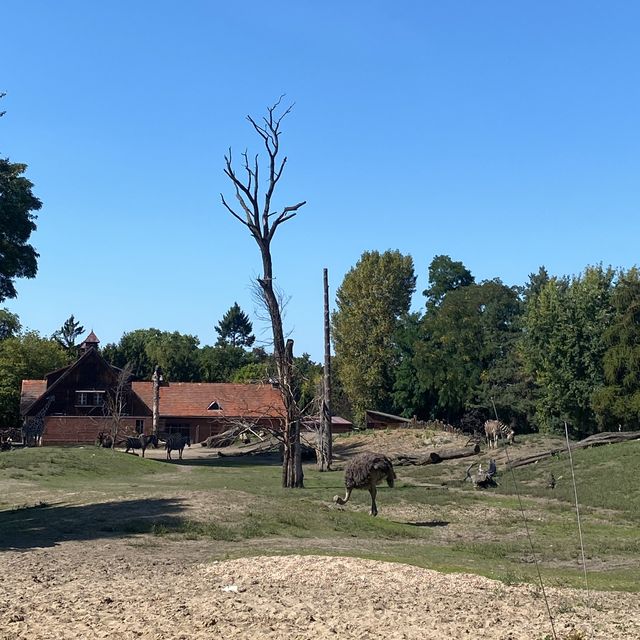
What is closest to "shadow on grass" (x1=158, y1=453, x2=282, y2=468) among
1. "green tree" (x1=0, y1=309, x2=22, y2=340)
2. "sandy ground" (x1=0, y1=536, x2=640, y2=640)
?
"sandy ground" (x1=0, y1=536, x2=640, y2=640)

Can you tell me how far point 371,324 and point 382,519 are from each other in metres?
64.2

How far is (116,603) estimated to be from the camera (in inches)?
415

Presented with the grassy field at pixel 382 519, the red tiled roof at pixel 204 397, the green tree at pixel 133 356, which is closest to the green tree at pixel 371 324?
the red tiled roof at pixel 204 397

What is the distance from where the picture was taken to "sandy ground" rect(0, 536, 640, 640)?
9.49 metres

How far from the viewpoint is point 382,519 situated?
2156cm

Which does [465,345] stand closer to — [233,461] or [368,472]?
[233,461]

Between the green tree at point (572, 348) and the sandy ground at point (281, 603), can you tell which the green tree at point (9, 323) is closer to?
the green tree at point (572, 348)

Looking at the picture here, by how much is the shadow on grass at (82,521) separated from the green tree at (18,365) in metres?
58.0

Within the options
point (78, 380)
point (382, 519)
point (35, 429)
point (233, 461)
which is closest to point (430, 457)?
point (233, 461)

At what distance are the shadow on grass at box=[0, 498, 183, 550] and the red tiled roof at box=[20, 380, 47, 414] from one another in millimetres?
51927

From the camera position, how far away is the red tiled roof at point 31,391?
70.6m

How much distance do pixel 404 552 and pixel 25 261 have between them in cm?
3454

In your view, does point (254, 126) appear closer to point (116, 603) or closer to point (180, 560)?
point (180, 560)

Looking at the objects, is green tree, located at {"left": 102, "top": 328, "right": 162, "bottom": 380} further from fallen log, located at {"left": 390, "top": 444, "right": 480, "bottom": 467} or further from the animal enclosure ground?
the animal enclosure ground
